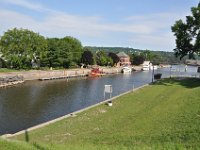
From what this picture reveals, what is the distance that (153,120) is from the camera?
25.7 meters

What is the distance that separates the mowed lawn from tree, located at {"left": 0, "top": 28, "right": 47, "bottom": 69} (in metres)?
56.8

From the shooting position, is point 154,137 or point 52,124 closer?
point 154,137

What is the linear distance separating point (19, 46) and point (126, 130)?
67.8m

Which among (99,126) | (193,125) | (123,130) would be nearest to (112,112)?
(99,126)

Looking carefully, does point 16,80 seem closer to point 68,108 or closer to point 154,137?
point 68,108

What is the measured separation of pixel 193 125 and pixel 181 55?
45.8 metres

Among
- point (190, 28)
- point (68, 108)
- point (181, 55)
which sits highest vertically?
point (190, 28)

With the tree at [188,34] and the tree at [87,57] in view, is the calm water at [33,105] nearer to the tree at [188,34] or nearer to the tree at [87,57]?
the tree at [188,34]

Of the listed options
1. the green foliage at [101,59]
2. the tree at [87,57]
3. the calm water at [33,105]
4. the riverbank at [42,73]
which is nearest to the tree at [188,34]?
the calm water at [33,105]

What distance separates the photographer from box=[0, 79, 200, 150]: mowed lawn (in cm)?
1883

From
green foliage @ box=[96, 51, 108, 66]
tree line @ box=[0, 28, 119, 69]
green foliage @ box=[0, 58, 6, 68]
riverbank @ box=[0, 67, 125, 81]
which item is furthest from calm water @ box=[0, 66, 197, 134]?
green foliage @ box=[96, 51, 108, 66]

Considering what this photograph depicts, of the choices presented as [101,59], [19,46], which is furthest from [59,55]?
[101,59]

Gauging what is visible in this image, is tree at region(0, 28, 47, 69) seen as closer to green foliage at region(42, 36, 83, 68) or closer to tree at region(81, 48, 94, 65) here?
green foliage at region(42, 36, 83, 68)

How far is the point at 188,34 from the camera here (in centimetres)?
6344
